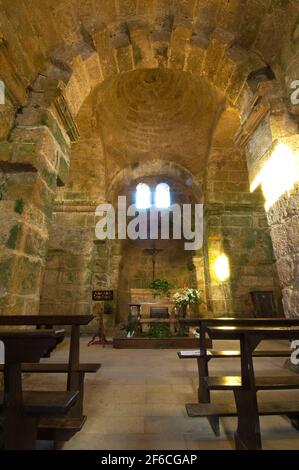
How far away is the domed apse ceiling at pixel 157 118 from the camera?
25.6 ft

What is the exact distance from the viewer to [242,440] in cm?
147

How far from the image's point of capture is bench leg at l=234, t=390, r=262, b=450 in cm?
142

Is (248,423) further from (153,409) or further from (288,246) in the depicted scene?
(288,246)

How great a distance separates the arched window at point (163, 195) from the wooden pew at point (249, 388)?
9221 millimetres

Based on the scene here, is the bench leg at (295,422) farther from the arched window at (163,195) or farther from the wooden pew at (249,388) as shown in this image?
the arched window at (163,195)

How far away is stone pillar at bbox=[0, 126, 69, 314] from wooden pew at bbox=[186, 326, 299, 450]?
203 cm

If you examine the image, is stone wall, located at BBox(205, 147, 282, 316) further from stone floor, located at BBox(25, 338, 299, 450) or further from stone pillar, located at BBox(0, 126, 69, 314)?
stone pillar, located at BBox(0, 126, 69, 314)

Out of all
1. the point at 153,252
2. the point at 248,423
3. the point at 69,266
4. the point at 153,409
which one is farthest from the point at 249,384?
the point at 153,252

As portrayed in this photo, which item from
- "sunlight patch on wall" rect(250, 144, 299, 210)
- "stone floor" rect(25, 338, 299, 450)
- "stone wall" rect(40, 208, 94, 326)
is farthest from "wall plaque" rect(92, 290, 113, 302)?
"sunlight patch on wall" rect(250, 144, 299, 210)

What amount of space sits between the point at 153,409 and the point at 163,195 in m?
9.18

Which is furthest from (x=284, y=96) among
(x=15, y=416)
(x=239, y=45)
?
(x=15, y=416)

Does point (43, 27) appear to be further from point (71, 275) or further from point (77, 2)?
point (71, 275)

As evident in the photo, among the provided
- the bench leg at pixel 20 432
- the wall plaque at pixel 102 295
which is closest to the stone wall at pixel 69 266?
the wall plaque at pixel 102 295
